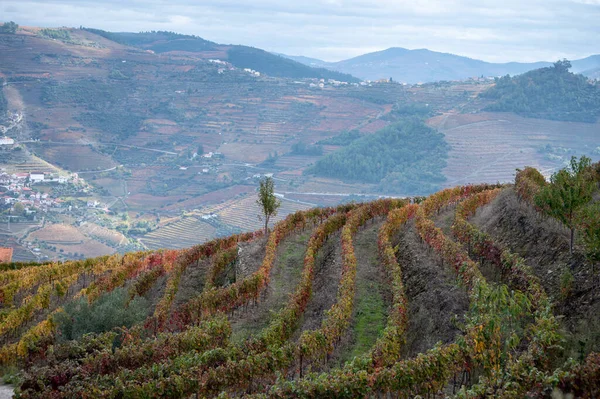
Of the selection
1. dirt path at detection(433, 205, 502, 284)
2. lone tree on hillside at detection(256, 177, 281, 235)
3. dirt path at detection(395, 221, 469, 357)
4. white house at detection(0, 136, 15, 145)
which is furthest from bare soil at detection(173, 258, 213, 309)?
white house at detection(0, 136, 15, 145)

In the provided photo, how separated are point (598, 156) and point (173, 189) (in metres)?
108

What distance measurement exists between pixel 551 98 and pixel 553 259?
569 feet

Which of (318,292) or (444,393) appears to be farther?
(318,292)

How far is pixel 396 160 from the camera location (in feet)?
555

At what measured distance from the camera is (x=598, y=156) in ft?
475

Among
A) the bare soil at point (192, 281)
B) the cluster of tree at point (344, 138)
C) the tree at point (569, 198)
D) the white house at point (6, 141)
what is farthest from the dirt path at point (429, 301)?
the white house at point (6, 141)

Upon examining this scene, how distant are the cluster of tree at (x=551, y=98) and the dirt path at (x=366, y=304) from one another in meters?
160

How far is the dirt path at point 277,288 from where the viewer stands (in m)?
21.3

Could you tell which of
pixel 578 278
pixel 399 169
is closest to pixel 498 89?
pixel 399 169

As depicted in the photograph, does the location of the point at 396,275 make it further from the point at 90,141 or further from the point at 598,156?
the point at 90,141

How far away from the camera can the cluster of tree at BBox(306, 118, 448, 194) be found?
155 metres

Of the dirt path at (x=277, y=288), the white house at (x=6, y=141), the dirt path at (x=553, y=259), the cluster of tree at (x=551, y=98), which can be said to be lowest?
the white house at (x=6, y=141)

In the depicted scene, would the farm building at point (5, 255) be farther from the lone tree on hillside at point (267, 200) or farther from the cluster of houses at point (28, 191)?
the cluster of houses at point (28, 191)

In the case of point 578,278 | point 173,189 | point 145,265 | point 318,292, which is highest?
point 578,278
